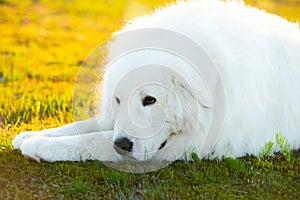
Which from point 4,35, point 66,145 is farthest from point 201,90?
point 4,35

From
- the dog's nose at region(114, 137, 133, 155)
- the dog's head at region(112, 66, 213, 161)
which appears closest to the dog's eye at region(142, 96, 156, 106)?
the dog's head at region(112, 66, 213, 161)

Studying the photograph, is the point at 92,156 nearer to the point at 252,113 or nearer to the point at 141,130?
the point at 141,130

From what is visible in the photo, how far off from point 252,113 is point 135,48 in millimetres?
1091

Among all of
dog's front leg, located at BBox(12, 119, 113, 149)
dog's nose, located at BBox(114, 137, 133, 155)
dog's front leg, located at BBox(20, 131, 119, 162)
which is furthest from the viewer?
dog's front leg, located at BBox(12, 119, 113, 149)

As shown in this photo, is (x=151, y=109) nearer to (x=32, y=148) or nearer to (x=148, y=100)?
(x=148, y=100)

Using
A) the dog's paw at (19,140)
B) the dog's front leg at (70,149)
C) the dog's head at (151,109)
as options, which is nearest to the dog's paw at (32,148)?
the dog's front leg at (70,149)

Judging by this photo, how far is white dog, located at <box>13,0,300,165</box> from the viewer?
4.26 metres

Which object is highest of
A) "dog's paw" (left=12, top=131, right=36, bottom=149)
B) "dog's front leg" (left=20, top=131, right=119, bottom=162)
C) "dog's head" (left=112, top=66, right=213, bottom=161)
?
"dog's head" (left=112, top=66, right=213, bottom=161)

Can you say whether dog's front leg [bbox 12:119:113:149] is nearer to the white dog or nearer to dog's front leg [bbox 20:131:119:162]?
the white dog

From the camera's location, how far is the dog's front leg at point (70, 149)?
4586mm

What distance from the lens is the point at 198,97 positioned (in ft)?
14.0

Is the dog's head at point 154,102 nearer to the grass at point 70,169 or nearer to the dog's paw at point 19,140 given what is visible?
the grass at point 70,169

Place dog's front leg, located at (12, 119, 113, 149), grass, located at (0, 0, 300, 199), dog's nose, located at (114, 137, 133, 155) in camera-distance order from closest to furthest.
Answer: grass, located at (0, 0, 300, 199) → dog's nose, located at (114, 137, 133, 155) → dog's front leg, located at (12, 119, 113, 149)

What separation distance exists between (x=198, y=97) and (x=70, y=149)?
116 centimetres
